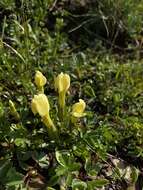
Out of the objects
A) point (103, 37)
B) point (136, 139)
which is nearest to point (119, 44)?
point (103, 37)

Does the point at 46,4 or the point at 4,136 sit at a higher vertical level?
the point at 46,4

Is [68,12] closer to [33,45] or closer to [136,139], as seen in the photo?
[33,45]

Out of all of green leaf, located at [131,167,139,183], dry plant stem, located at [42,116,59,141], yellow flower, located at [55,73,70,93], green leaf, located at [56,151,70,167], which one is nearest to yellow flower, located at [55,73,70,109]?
yellow flower, located at [55,73,70,93]

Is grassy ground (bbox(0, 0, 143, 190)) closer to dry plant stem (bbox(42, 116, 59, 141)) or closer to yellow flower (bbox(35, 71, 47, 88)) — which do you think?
dry plant stem (bbox(42, 116, 59, 141))

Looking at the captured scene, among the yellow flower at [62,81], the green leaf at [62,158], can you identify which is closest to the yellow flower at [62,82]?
the yellow flower at [62,81]

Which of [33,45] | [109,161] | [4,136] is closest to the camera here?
[4,136]

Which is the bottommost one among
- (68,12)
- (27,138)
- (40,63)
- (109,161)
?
(109,161)

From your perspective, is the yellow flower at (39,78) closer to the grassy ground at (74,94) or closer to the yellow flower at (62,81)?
the yellow flower at (62,81)
